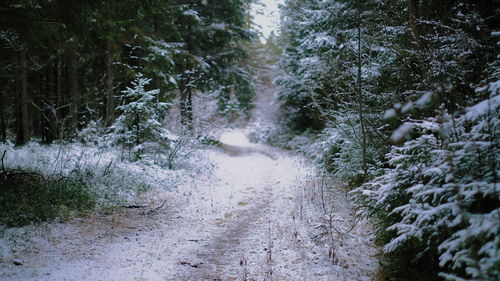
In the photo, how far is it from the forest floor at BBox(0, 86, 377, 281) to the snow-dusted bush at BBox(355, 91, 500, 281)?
1.39 m

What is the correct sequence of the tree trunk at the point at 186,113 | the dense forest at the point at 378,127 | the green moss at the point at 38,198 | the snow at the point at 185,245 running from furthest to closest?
the tree trunk at the point at 186,113
the green moss at the point at 38,198
the snow at the point at 185,245
the dense forest at the point at 378,127

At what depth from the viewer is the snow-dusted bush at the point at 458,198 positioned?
115 inches

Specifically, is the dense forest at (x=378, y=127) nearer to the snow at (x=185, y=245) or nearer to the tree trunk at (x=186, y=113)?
the tree trunk at (x=186, y=113)

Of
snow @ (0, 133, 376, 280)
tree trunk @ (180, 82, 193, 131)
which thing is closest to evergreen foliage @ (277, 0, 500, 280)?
snow @ (0, 133, 376, 280)

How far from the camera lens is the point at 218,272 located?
482cm

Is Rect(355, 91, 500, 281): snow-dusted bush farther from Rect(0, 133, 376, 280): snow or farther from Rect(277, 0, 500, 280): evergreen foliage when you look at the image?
Rect(0, 133, 376, 280): snow

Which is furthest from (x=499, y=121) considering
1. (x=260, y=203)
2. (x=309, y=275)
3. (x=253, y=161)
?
(x=253, y=161)

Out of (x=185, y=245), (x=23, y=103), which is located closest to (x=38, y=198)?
(x=185, y=245)

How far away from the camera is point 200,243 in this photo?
600cm

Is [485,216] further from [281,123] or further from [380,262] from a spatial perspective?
[281,123]

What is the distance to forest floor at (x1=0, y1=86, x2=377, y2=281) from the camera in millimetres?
4602

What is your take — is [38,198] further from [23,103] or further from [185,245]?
[23,103]

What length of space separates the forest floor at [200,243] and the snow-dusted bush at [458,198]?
1388 millimetres

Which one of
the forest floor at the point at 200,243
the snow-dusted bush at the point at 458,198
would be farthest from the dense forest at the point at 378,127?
the forest floor at the point at 200,243
